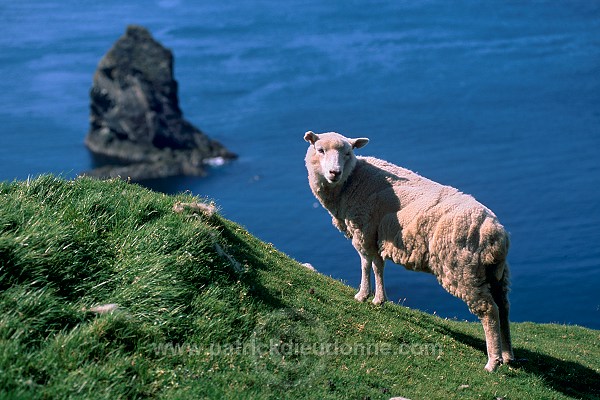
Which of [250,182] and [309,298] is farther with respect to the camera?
[250,182]

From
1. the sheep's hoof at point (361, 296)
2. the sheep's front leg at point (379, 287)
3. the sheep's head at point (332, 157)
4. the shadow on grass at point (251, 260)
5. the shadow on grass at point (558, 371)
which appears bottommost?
the shadow on grass at point (558, 371)

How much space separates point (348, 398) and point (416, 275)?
60.9 metres

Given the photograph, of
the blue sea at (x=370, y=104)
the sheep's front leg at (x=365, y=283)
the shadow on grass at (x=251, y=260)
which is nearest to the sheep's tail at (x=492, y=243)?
the sheep's front leg at (x=365, y=283)

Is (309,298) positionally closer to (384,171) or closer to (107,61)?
(384,171)

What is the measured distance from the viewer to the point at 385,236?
47.8 feet

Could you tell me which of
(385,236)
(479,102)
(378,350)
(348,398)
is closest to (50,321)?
(348,398)

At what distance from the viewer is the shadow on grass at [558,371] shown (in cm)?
1357

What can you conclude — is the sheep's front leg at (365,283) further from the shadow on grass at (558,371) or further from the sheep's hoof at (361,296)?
the shadow on grass at (558,371)

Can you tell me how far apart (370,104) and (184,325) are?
105173 millimetres

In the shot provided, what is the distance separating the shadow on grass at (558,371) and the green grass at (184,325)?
41 millimetres

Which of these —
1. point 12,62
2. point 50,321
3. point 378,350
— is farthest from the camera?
point 12,62

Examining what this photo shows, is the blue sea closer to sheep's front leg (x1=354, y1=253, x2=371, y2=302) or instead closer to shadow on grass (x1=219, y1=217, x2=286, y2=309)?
sheep's front leg (x1=354, y1=253, x2=371, y2=302)

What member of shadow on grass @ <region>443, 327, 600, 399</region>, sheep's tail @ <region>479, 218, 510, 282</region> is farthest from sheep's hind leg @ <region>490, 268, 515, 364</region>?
sheep's tail @ <region>479, 218, 510, 282</region>

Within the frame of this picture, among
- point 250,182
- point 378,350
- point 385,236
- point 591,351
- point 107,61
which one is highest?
point 385,236
